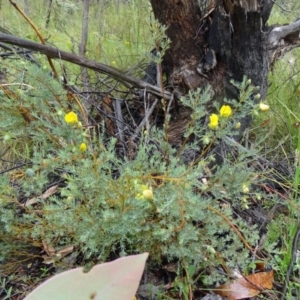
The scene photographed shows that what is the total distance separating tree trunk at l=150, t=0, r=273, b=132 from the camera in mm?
1442

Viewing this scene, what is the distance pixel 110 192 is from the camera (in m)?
0.97

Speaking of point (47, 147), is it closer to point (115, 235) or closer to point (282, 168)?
point (115, 235)

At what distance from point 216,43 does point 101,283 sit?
1.24m

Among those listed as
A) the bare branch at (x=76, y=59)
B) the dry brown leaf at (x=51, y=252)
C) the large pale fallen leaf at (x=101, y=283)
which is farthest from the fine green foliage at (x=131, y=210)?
the large pale fallen leaf at (x=101, y=283)

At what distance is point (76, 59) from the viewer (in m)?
1.39

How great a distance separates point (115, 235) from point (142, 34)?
1.89m

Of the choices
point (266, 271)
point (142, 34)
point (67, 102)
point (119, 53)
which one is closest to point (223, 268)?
point (266, 271)

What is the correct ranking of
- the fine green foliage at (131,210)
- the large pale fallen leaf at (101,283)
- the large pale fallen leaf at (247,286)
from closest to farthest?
the large pale fallen leaf at (101,283) < the fine green foliage at (131,210) < the large pale fallen leaf at (247,286)

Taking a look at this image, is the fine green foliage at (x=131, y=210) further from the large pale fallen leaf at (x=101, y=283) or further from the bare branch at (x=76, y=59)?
the large pale fallen leaf at (x=101, y=283)

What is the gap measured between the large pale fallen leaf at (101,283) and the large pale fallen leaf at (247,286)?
659 mm

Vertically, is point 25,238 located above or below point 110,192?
below

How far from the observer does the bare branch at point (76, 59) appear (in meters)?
1.26

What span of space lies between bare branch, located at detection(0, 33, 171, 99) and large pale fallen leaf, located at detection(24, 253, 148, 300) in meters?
0.94

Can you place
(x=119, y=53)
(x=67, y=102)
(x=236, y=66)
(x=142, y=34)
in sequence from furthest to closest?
(x=142, y=34) → (x=119, y=53) → (x=236, y=66) → (x=67, y=102)
